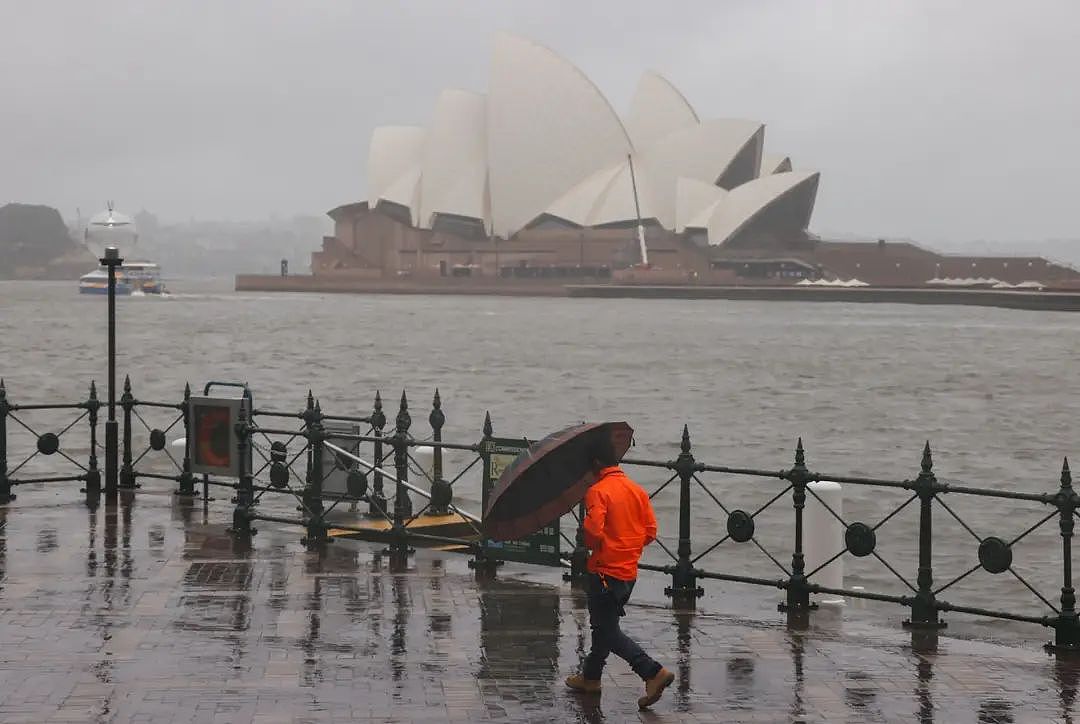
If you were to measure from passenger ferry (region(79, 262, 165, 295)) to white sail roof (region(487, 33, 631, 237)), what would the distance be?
52.1 meters

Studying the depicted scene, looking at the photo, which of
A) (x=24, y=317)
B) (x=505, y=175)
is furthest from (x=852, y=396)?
(x=505, y=175)

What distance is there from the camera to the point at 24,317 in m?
109

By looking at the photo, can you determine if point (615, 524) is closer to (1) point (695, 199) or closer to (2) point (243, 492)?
(2) point (243, 492)

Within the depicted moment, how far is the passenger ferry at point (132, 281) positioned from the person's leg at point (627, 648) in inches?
6401

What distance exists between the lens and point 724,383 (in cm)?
5400

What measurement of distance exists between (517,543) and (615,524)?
3.88 meters

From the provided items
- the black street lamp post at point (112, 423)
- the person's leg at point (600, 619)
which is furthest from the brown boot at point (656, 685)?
the black street lamp post at point (112, 423)

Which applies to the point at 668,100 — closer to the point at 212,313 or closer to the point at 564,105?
the point at 564,105

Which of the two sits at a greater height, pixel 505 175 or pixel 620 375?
pixel 505 175

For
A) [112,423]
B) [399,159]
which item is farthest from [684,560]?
[399,159]

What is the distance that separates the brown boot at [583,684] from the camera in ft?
27.3

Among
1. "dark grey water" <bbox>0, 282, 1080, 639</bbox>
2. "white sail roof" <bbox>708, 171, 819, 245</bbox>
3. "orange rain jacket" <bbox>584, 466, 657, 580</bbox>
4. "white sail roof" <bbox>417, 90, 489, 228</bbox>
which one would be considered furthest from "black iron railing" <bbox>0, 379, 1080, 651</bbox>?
"white sail roof" <bbox>417, 90, 489, 228</bbox>

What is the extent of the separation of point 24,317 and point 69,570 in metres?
102

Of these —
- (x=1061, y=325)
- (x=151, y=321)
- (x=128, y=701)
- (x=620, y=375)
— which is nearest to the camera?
(x=128, y=701)
